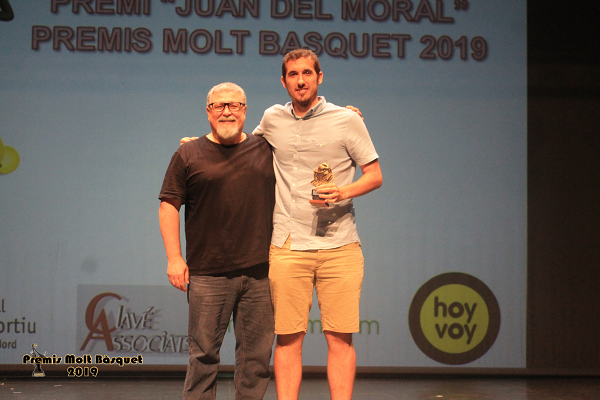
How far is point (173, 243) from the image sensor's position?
7.88 feet

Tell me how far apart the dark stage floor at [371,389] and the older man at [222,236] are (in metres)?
1.09

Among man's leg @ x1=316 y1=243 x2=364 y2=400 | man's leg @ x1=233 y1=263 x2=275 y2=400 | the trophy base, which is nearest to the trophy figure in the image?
the trophy base

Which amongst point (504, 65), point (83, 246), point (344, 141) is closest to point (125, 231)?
point (83, 246)

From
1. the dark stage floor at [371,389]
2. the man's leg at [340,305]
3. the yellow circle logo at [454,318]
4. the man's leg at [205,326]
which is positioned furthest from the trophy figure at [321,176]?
the yellow circle logo at [454,318]

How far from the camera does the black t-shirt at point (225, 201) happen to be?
7.74 feet

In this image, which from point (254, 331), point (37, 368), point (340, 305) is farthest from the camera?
point (37, 368)

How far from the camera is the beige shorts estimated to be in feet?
7.55

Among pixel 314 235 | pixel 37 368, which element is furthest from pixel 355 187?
pixel 37 368

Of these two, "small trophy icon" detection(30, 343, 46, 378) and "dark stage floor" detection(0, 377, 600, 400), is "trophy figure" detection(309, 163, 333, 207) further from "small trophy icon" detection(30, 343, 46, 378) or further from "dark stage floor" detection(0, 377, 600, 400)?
"small trophy icon" detection(30, 343, 46, 378)

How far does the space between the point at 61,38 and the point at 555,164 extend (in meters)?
3.65

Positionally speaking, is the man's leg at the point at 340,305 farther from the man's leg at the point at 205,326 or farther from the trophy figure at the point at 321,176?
the man's leg at the point at 205,326

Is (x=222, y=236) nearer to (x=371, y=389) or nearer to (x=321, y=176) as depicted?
(x=321, y=176)

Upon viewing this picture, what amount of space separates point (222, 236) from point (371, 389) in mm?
1882

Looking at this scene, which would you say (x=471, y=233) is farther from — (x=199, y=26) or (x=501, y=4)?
(x=199, y=26)
